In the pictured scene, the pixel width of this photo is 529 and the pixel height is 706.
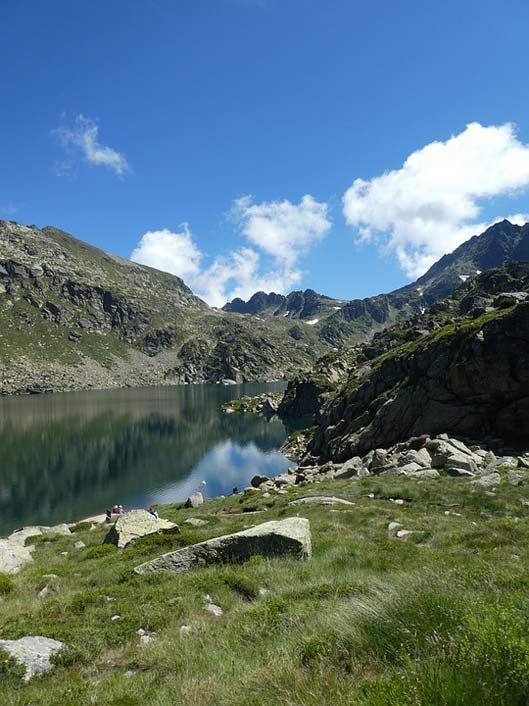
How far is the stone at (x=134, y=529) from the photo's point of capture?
2302 cm

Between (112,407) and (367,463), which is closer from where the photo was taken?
(367,463)

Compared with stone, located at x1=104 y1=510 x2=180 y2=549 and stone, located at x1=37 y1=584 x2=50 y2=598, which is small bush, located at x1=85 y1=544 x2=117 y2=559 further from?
stone, located at x1=37 y1=584 x2=50 y2=598

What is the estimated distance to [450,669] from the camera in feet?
15.6

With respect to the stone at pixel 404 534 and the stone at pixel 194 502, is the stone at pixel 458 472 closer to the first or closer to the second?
the stone at pixel 404 534

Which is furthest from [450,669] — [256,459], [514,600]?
[256,459]

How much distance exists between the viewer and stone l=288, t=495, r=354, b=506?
94.0ft

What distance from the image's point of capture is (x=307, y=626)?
8227 millimetres

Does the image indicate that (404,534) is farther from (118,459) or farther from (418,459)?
(118,459)

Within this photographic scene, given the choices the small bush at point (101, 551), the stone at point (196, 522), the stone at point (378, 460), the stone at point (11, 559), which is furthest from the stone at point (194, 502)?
the small bush at point (101, 551)

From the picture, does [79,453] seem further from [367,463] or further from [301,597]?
[301,597]

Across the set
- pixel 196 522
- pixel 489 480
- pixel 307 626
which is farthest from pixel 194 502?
pixel 307 626

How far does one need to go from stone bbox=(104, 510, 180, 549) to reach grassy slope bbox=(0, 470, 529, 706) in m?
4.04

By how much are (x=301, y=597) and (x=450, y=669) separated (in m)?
6.86

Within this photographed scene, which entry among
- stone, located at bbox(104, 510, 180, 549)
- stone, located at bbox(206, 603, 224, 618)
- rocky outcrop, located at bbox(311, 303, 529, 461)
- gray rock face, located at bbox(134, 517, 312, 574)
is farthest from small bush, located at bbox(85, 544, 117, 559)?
rocky outcrop, located at bbox(311, 303, 529, 461)
